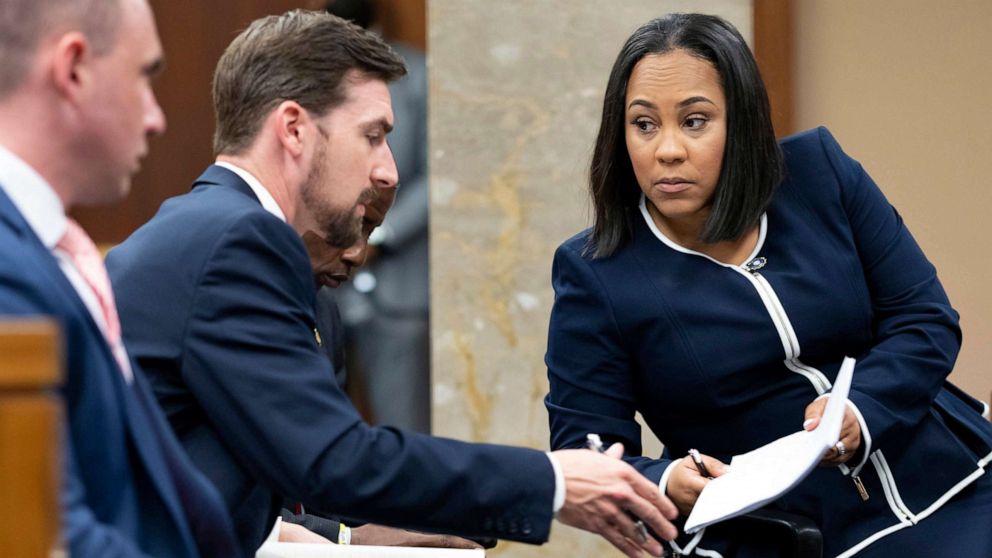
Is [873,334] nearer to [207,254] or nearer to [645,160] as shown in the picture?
[645,160]

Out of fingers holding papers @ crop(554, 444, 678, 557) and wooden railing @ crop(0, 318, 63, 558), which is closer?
wooden railing @ crop(0, 318, 63, 558)

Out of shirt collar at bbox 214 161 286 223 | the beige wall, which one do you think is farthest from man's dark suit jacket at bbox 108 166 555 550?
the beige wall

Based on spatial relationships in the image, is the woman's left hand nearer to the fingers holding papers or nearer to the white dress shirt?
the fingers holding papers

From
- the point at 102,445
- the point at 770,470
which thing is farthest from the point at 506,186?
the point at 102,445

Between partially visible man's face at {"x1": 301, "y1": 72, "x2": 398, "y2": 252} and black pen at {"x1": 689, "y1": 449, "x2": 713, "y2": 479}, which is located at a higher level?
partially visible man's face at {"x1": 301, "y1": 72, "x2": 398, "y2": 252}

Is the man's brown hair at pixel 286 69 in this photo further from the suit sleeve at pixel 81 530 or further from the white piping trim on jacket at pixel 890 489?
the white piping trim on jacket at pixel 890 489

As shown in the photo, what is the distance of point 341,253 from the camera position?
8.15ft

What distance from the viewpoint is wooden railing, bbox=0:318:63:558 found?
1.08m

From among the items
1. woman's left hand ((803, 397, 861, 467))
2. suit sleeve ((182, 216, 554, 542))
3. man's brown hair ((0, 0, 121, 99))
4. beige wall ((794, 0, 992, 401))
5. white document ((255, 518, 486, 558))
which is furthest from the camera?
beige wall ((794, 0, 992, 401))

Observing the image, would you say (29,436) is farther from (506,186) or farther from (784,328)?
(506,186)

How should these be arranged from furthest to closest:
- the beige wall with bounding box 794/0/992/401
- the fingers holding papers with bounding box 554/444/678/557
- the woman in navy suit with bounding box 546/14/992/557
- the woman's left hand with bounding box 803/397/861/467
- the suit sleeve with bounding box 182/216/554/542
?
the beige wall with bounding box 794/0/992/401, the woman in navy suit with bounding box 546/14/992/557, the woman's left hand with bounding box 803/397/861/467, the fingers holding papers with bounding box 554/444/678/557, the suit sleeve with bounding box 182/216/554/542

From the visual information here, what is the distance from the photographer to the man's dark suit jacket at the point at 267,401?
177 cm

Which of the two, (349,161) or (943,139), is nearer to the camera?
(349,161)

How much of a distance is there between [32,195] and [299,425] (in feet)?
1.66
